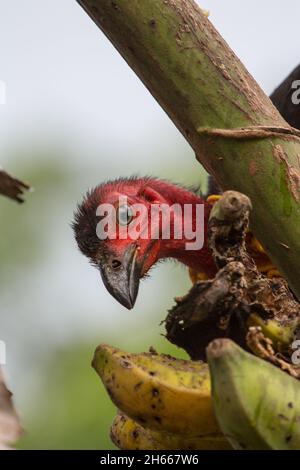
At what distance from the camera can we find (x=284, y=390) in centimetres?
201

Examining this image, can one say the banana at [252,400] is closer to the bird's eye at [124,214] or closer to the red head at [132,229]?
the red head at [132,229]

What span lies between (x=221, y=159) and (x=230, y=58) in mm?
235

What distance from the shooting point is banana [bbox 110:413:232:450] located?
2.33m

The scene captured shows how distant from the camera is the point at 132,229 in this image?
296 centimetres

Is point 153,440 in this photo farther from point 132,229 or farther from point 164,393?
point 132,229

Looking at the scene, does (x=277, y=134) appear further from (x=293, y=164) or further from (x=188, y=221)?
(x=188, y=221)

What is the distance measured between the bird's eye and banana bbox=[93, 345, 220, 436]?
739 mm

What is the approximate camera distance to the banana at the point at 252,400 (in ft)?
6.30

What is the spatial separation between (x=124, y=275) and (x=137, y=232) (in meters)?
0.22

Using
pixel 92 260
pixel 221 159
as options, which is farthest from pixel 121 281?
pixel 221 159

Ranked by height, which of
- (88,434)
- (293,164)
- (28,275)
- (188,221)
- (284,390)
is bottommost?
(88,434)

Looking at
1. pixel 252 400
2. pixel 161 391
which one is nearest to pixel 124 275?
pixel 161 391

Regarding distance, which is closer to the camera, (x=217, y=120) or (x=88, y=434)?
(x=217, y=120)
